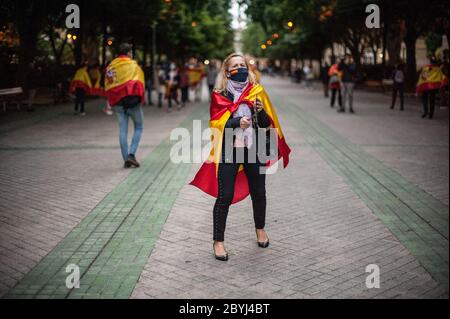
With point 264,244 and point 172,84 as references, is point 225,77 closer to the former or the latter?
point 264,244

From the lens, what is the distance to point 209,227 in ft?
19.6

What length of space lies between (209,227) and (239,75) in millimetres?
1944

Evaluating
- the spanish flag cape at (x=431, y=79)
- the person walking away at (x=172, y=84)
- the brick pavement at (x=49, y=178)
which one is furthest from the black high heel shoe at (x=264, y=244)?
the person walking away at (x=172, y=84)

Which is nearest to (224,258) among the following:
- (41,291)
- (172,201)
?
(41,291)

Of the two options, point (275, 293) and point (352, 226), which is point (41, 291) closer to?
point (275, 293)

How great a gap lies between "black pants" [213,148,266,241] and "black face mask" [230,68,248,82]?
628 millimetres

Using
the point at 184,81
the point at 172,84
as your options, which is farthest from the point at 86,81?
the point at 184,81

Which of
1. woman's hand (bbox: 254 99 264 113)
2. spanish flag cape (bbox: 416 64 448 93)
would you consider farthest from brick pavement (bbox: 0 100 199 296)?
spanish flag cape (bbox: 416 64 448 93)

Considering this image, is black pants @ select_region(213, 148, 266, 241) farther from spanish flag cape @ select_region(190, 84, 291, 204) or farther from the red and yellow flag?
the red and yellow flag

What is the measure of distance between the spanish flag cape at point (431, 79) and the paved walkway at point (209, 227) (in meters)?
6.05

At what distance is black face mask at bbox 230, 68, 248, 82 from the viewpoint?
4.75 meters

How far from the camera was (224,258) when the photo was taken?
16.0 ft

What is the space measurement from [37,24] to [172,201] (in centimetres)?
1628

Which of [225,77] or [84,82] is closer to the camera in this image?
[225,77]
